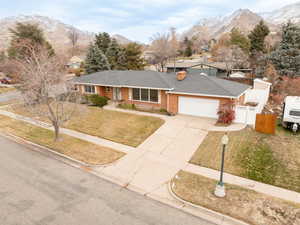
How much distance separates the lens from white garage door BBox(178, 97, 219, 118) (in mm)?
15337

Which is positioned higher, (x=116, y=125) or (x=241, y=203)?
(x=116, y=125)

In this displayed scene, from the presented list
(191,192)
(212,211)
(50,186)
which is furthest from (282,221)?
(50,186)

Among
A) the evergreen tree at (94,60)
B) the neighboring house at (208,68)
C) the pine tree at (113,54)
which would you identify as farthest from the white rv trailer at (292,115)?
the pine tree at (113,54)

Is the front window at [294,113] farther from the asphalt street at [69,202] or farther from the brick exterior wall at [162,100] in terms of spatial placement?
the asphalt street at [69,202]

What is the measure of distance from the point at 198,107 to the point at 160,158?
7587 millimetres

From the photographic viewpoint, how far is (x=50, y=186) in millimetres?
7816

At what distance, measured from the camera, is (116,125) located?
14.8m

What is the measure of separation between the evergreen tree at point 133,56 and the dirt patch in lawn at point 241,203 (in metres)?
33.5

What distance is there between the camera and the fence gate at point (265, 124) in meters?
12.3

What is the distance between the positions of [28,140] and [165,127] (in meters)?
9.78

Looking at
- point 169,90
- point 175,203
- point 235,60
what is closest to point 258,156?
point 175,203

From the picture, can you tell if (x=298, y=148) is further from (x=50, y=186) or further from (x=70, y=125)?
(x=70, y=125)

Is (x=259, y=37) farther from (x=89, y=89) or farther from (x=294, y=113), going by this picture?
(x=89, y=89)

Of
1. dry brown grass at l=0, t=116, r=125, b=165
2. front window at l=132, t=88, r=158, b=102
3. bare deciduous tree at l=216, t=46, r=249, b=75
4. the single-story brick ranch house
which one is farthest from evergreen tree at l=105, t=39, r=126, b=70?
dry brown grass at l=0, t=116, r=125, b=165
